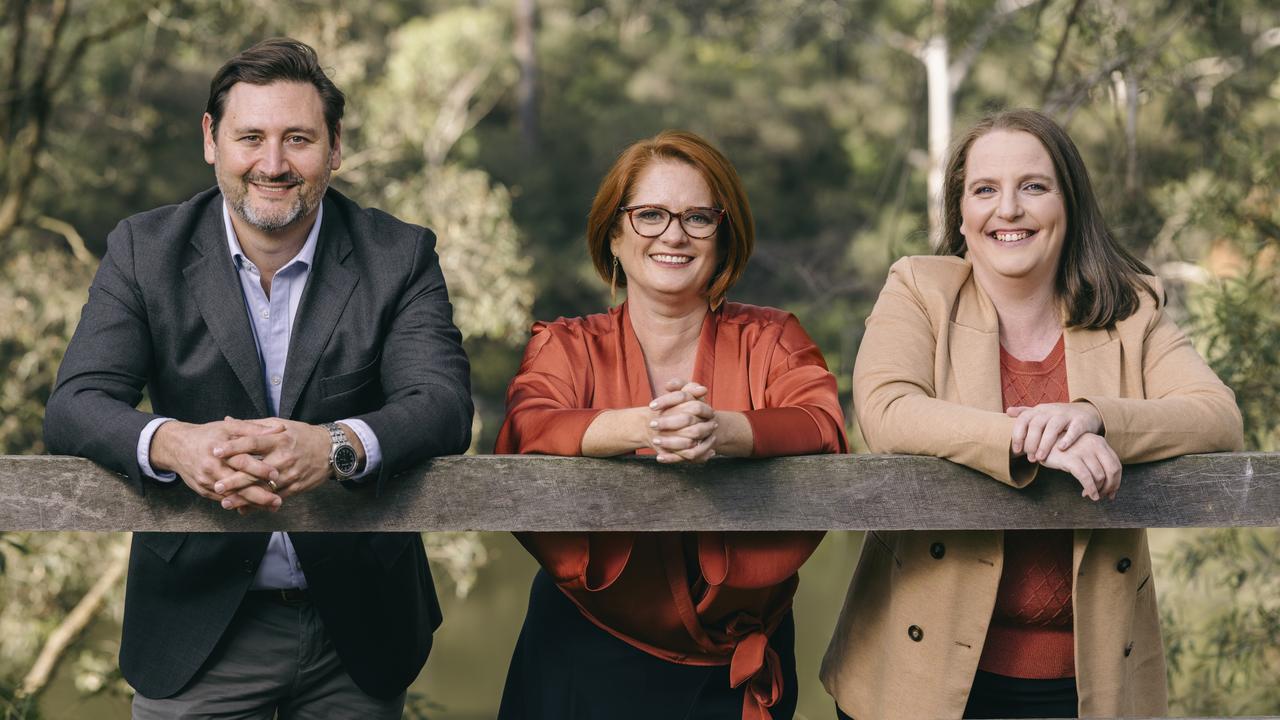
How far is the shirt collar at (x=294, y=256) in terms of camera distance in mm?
2758

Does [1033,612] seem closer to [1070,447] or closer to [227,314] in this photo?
[1070,447]

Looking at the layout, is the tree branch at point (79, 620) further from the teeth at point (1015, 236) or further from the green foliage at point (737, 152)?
the teeth at point (1015, 236)

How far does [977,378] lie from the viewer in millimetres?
2645

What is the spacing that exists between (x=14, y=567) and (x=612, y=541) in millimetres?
6914

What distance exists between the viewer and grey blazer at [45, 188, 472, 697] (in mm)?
2643

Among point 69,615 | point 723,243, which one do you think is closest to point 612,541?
point 723,243

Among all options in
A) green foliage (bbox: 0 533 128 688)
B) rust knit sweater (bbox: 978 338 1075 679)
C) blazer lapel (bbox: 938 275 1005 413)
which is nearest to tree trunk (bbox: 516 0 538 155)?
green foliage (bbox: 0 533 128 688)

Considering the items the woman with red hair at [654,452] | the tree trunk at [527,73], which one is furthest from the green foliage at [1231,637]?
the tree trunk at [527,73]

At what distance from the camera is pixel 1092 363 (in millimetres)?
2674

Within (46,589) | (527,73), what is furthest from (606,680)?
(527,73)

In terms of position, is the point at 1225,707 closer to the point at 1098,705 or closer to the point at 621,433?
the point at 1098,705

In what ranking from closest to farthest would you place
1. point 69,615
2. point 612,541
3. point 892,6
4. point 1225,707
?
point 612,541 < point 1225,707 < point 69,615 < point 892,6

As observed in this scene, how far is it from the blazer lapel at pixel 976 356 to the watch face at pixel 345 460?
1.07 meters

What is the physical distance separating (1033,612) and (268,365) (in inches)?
58.8
